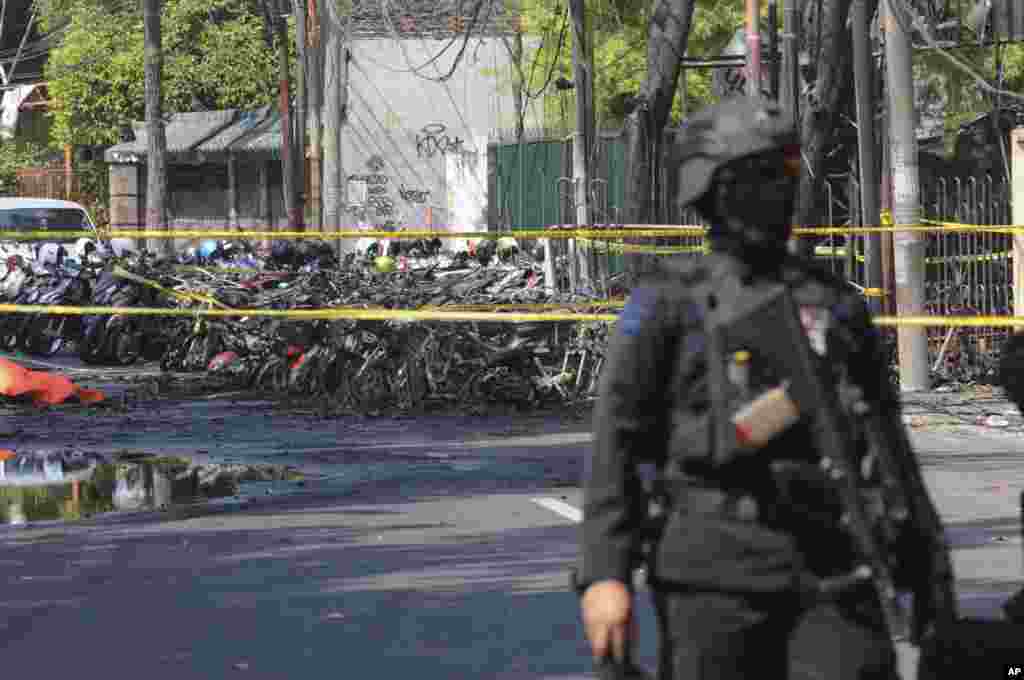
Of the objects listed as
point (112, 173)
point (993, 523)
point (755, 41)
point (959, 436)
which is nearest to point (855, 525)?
point (993, 523)

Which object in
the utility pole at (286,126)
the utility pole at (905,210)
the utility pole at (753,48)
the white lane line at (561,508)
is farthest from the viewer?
the utility pole at (286,126)

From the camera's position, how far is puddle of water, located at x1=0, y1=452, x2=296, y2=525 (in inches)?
438

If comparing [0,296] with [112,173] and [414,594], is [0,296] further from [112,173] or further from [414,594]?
[112,173]

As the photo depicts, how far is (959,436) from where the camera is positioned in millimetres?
14281

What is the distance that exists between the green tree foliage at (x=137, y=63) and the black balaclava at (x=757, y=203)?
182ft

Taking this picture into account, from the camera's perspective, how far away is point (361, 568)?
8898 millimetres

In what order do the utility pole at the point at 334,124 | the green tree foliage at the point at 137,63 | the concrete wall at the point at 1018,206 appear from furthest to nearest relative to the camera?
the green tree foliage at the point at 137,63, the utility pole at the point at 334,124, the concrete wall at the point at 1018,206

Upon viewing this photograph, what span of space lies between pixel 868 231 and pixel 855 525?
13.1 m

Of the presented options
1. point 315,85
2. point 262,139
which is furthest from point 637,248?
point 262,139

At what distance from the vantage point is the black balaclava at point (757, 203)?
3.84 metres

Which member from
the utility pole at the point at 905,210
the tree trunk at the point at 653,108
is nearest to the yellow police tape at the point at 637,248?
the tree trunk at the point at 653,108

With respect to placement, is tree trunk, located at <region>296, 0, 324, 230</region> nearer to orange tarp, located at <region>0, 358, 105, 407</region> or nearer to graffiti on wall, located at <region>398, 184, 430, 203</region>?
graffiti on wall, located at <region>398, 184, 430, 203</region>

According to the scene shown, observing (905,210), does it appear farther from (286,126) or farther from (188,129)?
(188,129)

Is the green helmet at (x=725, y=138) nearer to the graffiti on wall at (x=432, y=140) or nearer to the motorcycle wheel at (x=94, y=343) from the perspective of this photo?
the motorcycle wheel at (x=94, y=343)
